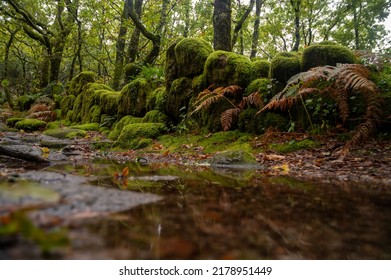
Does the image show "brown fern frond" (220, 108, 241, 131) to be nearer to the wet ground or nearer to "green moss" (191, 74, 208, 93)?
"green moss" (191, 74, 208, 93)

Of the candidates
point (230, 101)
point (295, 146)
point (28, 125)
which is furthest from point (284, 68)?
point (28, 125)

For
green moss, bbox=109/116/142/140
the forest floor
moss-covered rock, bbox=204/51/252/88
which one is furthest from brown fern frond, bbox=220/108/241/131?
green moss, bbox=109/116/142/140

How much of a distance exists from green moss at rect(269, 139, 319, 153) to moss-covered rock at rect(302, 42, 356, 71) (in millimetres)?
1663

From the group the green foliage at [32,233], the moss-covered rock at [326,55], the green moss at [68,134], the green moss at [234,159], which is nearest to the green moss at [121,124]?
the green moss at [68,134]

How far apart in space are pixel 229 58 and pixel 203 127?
169 centimetres

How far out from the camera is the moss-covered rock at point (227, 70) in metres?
6.10

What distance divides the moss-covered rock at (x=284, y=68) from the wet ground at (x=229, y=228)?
3.78 meters

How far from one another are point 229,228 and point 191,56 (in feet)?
21.2

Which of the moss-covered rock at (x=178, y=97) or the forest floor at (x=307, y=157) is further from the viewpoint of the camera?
the moss-covered rock at (x=178, y=97)

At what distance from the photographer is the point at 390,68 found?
192 inches

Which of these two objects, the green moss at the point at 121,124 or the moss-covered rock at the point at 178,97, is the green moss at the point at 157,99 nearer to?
the moss-covered rock at the point at 178,97

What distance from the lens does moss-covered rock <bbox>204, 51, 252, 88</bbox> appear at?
20.0ft

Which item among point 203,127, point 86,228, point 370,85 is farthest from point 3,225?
point 203,127

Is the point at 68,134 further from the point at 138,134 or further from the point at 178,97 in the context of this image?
the point at 178,97
